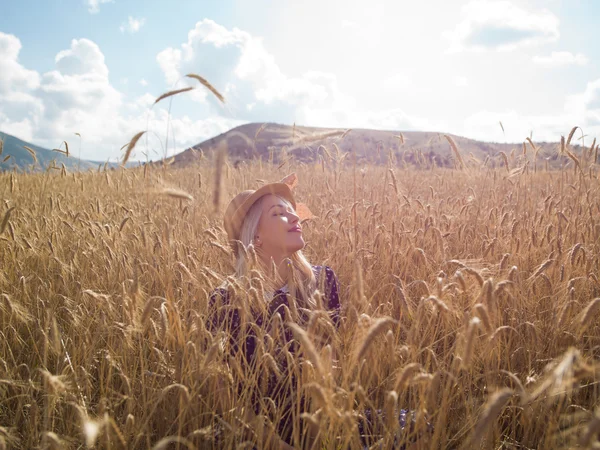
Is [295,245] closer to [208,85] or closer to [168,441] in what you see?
[208,85]

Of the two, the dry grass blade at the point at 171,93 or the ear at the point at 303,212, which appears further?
the ear at the point at 303,212

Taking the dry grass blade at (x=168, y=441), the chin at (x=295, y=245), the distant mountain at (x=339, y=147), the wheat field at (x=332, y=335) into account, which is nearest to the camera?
the dry grass blade at (x=168, y=441)

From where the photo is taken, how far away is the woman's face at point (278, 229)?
2205 mm

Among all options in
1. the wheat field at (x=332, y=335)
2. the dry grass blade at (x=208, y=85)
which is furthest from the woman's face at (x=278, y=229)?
the dry grass blade at (x=208, y=85)

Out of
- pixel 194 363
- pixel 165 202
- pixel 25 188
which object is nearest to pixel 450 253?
pixel 194 363

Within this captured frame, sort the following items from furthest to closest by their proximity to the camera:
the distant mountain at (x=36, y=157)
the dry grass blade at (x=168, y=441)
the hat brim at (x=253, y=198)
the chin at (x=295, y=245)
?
the distant mountain at (x=36, y=157), the hat brim at (x=253, y=198), the chin at (x=295, y=245), the dry grass blade at (x=168, y=441)

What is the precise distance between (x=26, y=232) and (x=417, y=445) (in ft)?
11.2

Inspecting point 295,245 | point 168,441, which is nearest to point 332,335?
point 168,441

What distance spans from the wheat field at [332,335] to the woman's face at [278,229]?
0.83 feet

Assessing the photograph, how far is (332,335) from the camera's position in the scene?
1.38m

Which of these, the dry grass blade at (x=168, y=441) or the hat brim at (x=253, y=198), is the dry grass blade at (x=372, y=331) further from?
the hat brim at (x=253, y=198)

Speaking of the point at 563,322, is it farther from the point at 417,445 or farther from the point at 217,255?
the point at 217,255

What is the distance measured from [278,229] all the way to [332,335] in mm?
956

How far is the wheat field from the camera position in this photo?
1192mm
